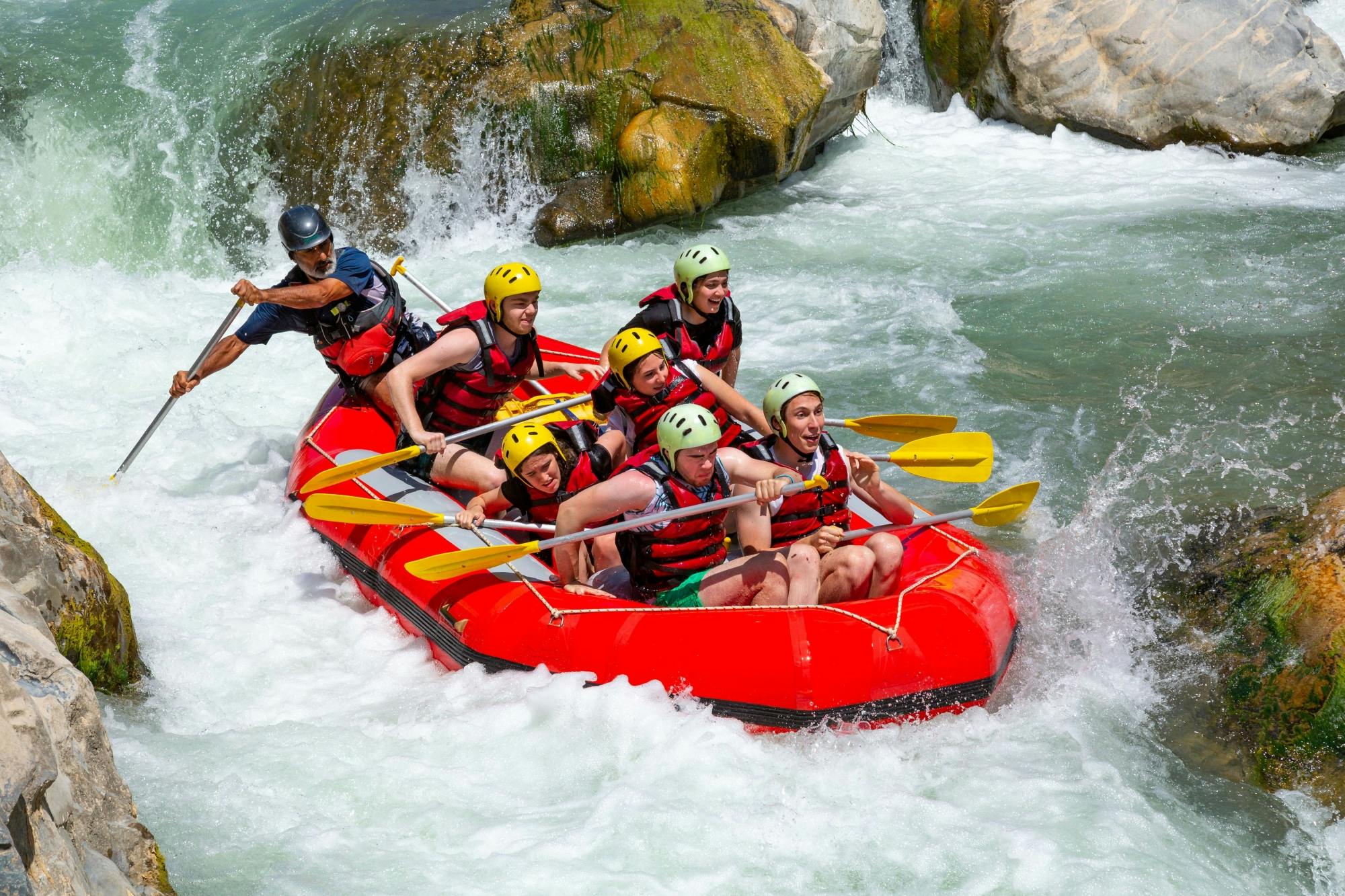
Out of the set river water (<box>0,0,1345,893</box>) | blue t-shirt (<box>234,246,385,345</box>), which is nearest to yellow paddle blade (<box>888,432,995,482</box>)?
river water (<box>0,0,1345,893</box>)

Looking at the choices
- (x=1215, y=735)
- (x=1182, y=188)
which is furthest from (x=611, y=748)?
(x=1182, y=188)

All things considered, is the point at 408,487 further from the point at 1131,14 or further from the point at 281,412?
the point at 1131,14

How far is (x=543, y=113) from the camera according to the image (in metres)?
9.61

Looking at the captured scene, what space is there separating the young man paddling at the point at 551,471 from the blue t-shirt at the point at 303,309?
49.0 inches

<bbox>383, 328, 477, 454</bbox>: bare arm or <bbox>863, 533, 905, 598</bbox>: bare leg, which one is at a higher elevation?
<bbox>383, 328, 477, 454</bbox>: bare arm

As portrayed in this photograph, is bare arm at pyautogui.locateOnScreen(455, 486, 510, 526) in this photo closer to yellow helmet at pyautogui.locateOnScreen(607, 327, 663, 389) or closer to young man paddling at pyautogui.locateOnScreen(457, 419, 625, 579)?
young man paddling at pyautogui.locateOnScreen(457, 419, 625, 579)

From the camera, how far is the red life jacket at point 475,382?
5453 millimetres

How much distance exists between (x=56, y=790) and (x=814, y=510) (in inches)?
104

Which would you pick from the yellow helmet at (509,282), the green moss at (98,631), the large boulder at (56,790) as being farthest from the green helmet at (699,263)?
the large boulder at (56,790)

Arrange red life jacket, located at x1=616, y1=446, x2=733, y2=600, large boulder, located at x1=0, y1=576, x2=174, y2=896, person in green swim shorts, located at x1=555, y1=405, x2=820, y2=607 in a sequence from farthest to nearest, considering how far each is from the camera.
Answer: red life jacket, located at x1=616, y1=446, x2=733, y2=600, person in green swim shorts, located at x1=555, y1=405, x2=820, y2=607, large boulder, located at x1=0, y1=576, x2=174, y2=896

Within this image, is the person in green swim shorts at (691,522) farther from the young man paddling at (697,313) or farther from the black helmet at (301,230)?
the black helmet at (301,230)

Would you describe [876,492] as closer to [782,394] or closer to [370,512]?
[782,394]

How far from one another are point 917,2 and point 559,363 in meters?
8.47

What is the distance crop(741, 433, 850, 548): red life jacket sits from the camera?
14.8ft
